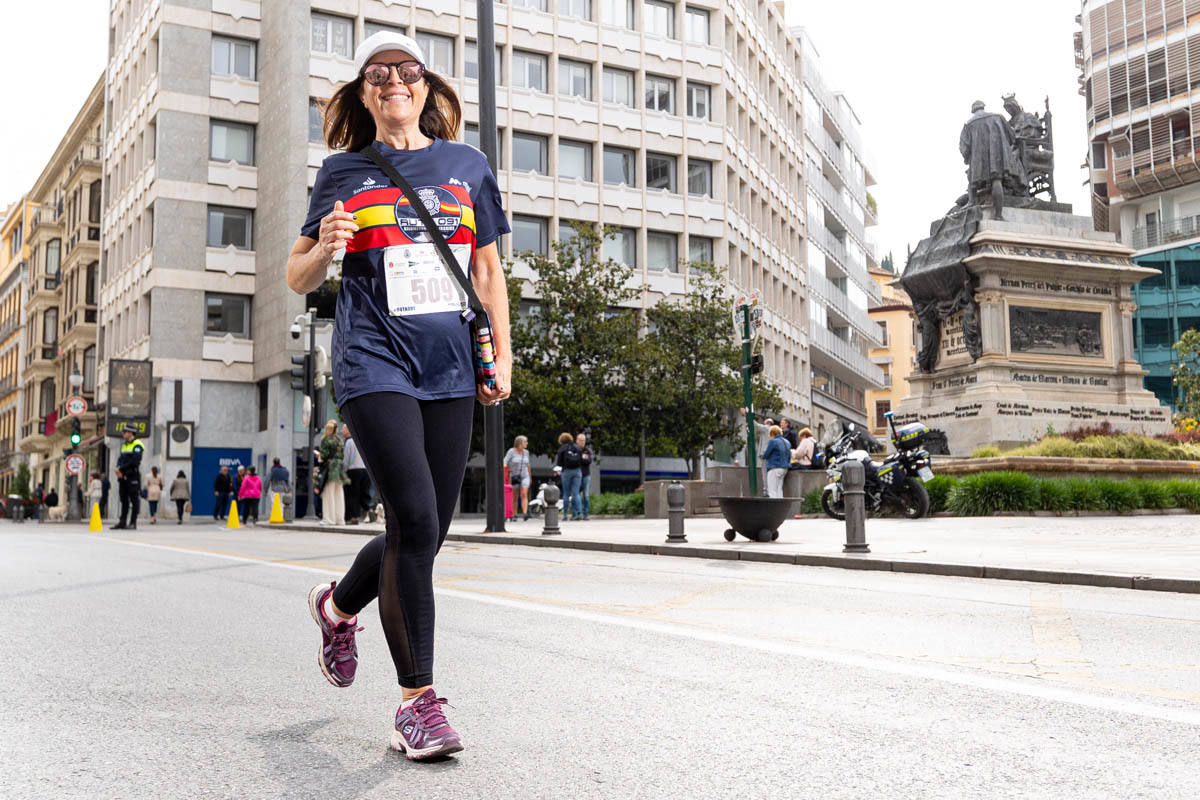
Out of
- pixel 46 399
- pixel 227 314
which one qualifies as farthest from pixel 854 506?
pixel 46 399

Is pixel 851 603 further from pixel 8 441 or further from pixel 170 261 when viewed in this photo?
pixel 8 441

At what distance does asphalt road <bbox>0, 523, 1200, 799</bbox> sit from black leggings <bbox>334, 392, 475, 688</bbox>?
34 cm

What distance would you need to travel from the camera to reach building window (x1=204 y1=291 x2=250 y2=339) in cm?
4616

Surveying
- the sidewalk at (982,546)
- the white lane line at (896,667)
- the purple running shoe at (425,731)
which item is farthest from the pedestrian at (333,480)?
the purple running shoe at (425,731)

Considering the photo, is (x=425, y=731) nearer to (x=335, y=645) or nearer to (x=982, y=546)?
(x=335, y=645)

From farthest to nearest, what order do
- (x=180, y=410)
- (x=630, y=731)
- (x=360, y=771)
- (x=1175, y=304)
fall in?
(x=1175, y=304) → (x=180, y=410) → (x=630, y=731) → (x=360, y=771)

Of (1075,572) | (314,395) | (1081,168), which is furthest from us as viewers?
(1081,168)

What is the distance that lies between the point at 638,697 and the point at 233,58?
46690mm

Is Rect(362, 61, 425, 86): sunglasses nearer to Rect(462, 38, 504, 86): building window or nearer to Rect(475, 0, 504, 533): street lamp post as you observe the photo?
Rect(475, 0, 504, 533): street lamp post

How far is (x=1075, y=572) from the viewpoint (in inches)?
385

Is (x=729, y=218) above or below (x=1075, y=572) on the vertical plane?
above

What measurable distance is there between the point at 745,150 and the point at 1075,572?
4759cm

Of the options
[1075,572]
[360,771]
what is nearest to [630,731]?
[360,771]

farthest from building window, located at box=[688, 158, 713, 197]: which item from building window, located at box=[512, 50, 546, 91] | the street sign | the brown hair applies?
the brown hair
